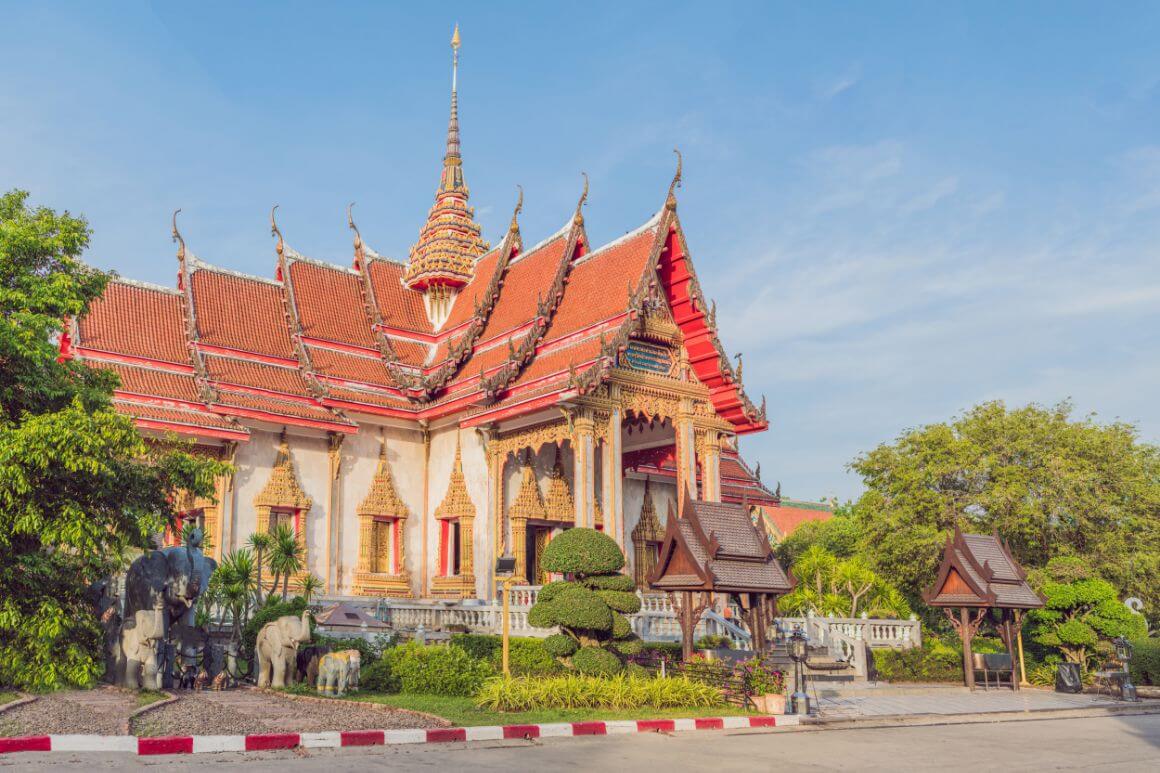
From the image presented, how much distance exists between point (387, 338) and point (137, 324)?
5695 mm

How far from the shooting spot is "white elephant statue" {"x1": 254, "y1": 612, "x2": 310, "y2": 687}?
40.7 feet

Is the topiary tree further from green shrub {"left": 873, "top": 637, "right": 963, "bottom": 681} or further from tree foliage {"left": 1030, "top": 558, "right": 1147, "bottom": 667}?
tree foliage {"left": 1030, "top": 558, "right": 1147, "bottom": 667}

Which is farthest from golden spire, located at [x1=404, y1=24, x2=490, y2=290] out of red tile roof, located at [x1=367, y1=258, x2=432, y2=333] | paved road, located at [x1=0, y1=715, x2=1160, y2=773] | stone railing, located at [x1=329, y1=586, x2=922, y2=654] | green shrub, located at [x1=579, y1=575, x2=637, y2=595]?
paved road, located at [x1=0, y1=715, x2=1160, y2=773]

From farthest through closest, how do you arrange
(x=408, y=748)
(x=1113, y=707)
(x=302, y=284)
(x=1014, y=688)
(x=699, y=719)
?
(x=302, y=284)
(x=1014, y=688)
(x=1113, y=707)
(x=699, y=719)
(x=408, y=748)

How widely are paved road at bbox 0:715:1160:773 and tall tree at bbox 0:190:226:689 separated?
3.96 meters

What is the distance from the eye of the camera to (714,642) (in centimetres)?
1769

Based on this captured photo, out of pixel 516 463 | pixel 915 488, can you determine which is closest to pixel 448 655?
pixel 516 463

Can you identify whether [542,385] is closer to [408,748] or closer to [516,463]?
[516,463]

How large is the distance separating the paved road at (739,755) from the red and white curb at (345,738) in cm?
27

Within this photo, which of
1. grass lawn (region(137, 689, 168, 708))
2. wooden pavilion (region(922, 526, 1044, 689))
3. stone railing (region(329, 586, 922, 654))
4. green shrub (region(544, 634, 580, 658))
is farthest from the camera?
stone railing (region(329, 586, 922, 654))

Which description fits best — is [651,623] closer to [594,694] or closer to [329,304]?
[594,694]

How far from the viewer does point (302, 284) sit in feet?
83.1

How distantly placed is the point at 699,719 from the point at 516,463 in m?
11.7

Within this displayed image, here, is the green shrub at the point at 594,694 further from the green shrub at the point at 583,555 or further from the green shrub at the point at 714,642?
the green shrub at the point at 714,642
